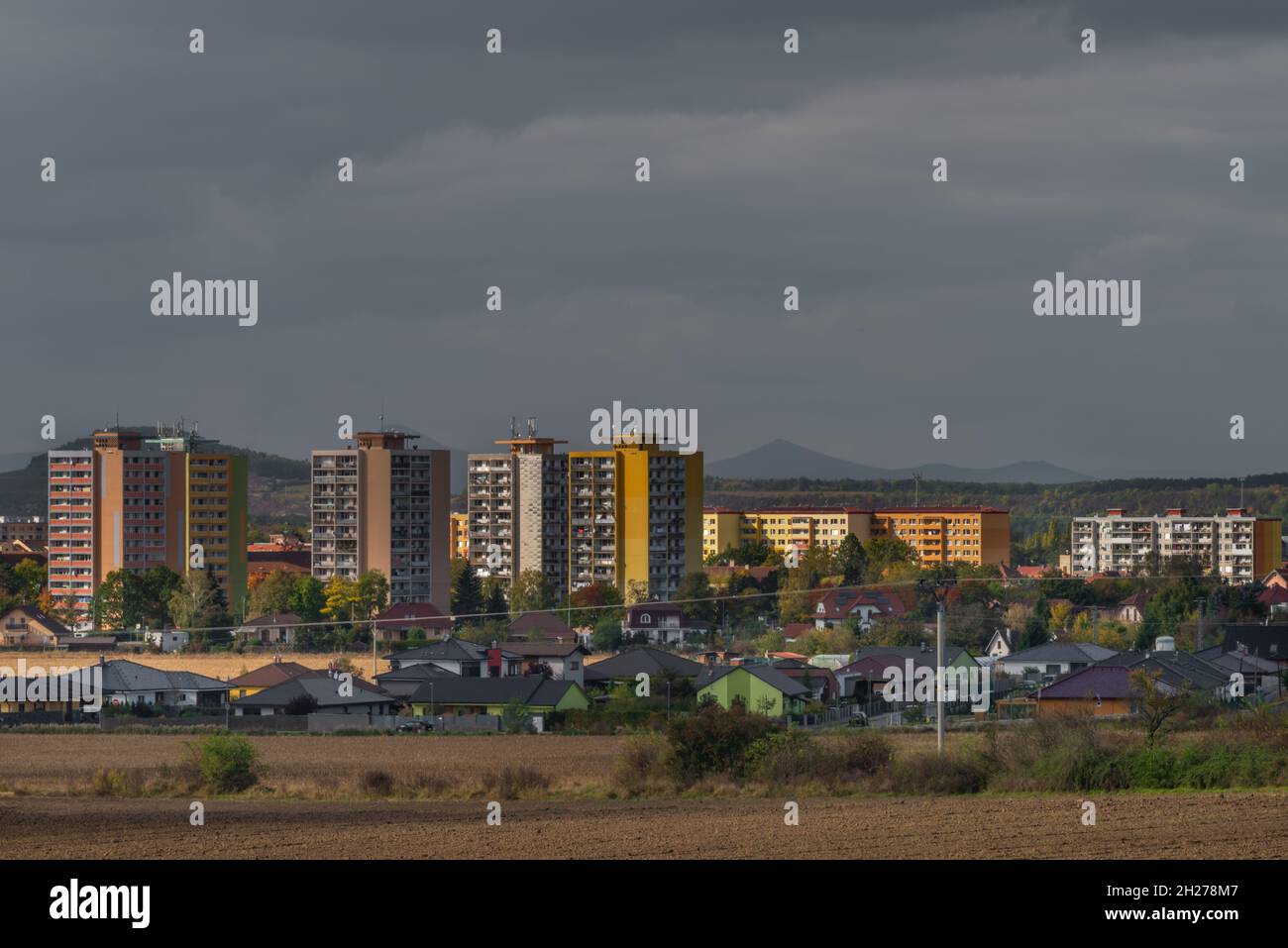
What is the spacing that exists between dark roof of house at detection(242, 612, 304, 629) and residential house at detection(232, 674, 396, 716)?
20948 millimetres

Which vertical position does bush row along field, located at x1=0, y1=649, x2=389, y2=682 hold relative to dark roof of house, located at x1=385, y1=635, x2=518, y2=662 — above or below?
below

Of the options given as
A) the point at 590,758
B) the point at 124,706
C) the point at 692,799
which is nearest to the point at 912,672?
the point at 590,758

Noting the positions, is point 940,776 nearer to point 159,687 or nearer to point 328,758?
point 328,758

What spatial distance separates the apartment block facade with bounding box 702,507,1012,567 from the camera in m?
116

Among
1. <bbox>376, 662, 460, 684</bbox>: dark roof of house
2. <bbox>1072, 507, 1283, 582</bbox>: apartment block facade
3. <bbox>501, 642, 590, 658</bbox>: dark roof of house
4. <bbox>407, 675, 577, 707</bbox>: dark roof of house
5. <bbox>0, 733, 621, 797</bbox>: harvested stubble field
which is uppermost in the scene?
<bbox>1072, 507, 1283, 582</bbox>: apartment block facade

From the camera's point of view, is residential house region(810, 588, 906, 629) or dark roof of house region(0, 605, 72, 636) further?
residential house region(810, 588, 906, 629)

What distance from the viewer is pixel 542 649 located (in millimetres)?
55188

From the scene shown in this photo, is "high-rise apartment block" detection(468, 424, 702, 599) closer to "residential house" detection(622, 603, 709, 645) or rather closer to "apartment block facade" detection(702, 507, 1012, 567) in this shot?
"residential house" detection(622, 603, 709, 645)

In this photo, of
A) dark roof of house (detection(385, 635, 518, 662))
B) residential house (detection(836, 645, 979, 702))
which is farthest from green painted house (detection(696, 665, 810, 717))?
dark roof of house (detection(385, 635, 518, 662))

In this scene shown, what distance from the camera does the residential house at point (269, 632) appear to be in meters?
65.8

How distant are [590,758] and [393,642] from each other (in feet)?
102

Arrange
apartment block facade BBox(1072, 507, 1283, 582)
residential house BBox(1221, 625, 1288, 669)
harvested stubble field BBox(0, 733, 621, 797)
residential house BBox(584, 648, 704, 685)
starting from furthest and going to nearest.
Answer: apartment block facade BBox(1072, 507, 1283, 582), residential house BBox(1221, 625, 1288, 669), residential house BBox(584, 648, 704, 685), harvested stubble field BBox(0, 733, 621, 797)
